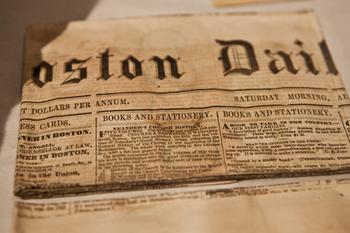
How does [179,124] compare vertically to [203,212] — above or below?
above

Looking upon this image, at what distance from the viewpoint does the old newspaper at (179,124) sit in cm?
37

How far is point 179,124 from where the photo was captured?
0.42 m

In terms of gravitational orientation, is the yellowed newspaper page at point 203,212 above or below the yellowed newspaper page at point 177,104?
below

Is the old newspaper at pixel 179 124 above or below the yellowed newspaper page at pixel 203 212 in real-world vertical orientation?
above


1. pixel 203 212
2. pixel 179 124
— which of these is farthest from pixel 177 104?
pixel 203 212

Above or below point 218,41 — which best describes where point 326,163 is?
below

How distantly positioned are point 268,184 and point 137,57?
0.22 m

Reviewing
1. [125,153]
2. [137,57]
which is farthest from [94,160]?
[137,57]

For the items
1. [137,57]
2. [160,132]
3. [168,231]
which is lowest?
[168,231]

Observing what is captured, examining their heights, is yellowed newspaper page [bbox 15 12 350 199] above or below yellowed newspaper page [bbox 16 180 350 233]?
above

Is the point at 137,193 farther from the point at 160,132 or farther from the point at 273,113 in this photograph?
the point at 273,113

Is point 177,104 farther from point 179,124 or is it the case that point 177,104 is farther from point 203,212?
point 203,212

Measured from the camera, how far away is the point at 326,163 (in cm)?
40

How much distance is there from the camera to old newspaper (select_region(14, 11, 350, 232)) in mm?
372
